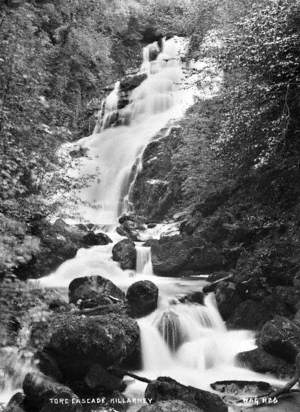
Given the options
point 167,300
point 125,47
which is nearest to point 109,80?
point 125,47

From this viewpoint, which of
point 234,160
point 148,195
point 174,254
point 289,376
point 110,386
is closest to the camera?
point 110,386

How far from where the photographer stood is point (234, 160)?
11258 mm

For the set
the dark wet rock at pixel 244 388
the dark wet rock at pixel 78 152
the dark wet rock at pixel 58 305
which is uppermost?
the dark wet rock at pixel 78 152

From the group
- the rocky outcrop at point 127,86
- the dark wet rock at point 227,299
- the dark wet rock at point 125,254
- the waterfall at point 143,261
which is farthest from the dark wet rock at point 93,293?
the rocky outcrop at point 127,86

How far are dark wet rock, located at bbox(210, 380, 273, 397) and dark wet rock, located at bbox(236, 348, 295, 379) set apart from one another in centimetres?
67

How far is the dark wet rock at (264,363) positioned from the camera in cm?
798

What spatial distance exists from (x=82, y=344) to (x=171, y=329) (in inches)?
118

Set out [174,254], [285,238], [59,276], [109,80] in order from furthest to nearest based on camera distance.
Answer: [109,80]
[174,254]
[59,276]
[285,238]

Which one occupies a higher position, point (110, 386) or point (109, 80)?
point (109, 80)

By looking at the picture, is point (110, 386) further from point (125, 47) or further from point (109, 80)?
point (125, 47)

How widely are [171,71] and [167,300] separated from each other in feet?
63.6

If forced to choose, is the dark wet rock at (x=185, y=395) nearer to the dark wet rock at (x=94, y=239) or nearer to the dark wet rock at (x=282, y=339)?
the dark wet rock at (x=282, y=339)

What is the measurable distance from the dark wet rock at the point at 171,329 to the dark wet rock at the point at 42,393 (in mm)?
3312

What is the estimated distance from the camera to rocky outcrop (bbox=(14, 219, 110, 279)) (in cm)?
1200
